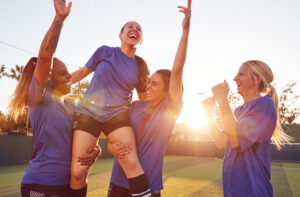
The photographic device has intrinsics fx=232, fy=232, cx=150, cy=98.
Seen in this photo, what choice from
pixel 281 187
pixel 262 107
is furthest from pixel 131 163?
pixel 281 187

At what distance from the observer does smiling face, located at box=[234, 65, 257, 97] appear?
2.50 metres

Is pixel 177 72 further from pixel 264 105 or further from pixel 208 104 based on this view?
pixel 264 105

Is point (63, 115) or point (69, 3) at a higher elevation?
point (69, 3)

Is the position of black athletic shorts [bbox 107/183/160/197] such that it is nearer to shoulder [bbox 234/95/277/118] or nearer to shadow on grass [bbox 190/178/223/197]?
shoulder [bbox 234/95/277/118]

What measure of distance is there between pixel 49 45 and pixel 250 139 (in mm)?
1965

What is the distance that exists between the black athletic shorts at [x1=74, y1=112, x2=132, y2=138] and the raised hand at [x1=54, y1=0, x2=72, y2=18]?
3.08 ft

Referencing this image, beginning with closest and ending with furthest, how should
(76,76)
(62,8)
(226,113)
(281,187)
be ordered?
(62,8)
(226,113)
(76,76)
(281,187)

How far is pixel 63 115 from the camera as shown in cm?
226

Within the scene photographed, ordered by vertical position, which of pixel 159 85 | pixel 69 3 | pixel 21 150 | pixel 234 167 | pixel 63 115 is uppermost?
pixel 69 3

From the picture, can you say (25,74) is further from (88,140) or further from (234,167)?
(234,167)

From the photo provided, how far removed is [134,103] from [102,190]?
5197mm

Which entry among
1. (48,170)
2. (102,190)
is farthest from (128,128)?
(102,190)

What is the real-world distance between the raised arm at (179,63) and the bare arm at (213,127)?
1.12 feet

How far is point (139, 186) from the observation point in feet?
6.75
